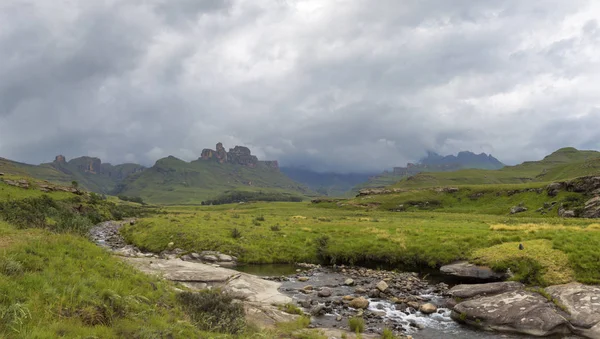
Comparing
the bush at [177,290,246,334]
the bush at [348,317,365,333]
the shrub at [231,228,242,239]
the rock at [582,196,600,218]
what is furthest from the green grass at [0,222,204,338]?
the rock at [582,196,600,218]

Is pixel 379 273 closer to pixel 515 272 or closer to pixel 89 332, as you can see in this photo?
pixel 515 272

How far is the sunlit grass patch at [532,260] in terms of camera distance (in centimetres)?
2359

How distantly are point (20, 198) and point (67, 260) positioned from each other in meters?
82.0

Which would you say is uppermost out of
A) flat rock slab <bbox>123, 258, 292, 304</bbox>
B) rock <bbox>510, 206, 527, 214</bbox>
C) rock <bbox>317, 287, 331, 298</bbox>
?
flat rock slab <bbox>123, 258, 292, 304</bbox>

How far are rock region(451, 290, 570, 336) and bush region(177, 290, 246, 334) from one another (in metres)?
14.1

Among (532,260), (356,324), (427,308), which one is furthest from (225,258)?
(532,260)

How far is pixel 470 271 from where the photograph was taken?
27922 mm

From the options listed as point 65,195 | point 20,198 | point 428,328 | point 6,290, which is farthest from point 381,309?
point 65,195

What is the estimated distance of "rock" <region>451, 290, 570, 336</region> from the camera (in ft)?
56.6

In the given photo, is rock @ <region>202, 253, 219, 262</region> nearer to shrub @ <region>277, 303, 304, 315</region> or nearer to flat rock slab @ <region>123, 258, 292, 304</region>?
flat rock slab @ <region>123, 258, 292, 304</region>

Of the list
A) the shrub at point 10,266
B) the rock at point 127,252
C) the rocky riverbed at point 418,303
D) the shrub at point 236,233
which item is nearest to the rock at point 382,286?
the rocky riverbed at point 418,303

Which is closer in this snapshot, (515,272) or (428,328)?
(428,328)

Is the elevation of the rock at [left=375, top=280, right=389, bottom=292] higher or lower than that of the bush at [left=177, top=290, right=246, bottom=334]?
lower

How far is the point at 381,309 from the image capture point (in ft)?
69.1
